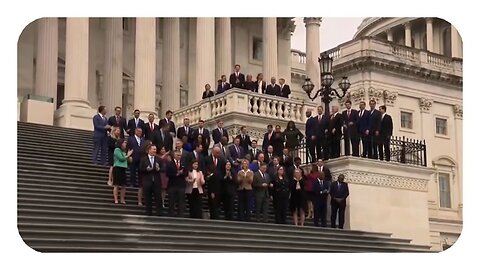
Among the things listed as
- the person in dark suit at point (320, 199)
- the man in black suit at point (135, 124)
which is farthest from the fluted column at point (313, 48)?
the man in black suit at point (135, 124)

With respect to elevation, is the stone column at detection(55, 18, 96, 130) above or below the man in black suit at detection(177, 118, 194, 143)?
above

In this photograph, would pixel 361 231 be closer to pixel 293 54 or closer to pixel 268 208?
pixel 268 208

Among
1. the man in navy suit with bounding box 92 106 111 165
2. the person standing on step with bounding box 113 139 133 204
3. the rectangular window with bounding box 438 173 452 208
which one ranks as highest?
the rectangular window with bounding box 438 173 452 208

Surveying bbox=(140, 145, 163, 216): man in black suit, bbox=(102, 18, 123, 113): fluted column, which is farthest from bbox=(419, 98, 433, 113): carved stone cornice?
bbox=(140, 145, 163, 216): man in black suit

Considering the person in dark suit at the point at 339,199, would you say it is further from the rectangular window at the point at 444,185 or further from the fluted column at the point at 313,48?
the rectangular window at the point at 444,185

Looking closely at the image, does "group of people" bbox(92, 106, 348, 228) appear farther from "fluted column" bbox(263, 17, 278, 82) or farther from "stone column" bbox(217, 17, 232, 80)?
"fluted column" bbox(263, 17, 278, 82)

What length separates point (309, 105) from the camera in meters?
29.0

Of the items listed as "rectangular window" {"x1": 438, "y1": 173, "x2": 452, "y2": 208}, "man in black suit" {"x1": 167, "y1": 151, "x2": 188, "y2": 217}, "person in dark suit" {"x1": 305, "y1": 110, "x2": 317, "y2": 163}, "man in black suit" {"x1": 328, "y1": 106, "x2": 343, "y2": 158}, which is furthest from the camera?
"rectangular window" {"x1": 438, "y1": 173, "x2": 452, "y2": 208}

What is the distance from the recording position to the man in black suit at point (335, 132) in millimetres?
22703

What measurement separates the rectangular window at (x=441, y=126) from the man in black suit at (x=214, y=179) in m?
28.8

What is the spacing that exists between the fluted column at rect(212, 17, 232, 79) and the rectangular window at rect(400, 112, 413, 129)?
12.5 m

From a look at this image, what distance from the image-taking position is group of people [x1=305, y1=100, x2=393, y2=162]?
74.1ft

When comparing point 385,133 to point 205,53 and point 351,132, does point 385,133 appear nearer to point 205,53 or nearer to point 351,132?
point 351,132

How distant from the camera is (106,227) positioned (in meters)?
16.5
